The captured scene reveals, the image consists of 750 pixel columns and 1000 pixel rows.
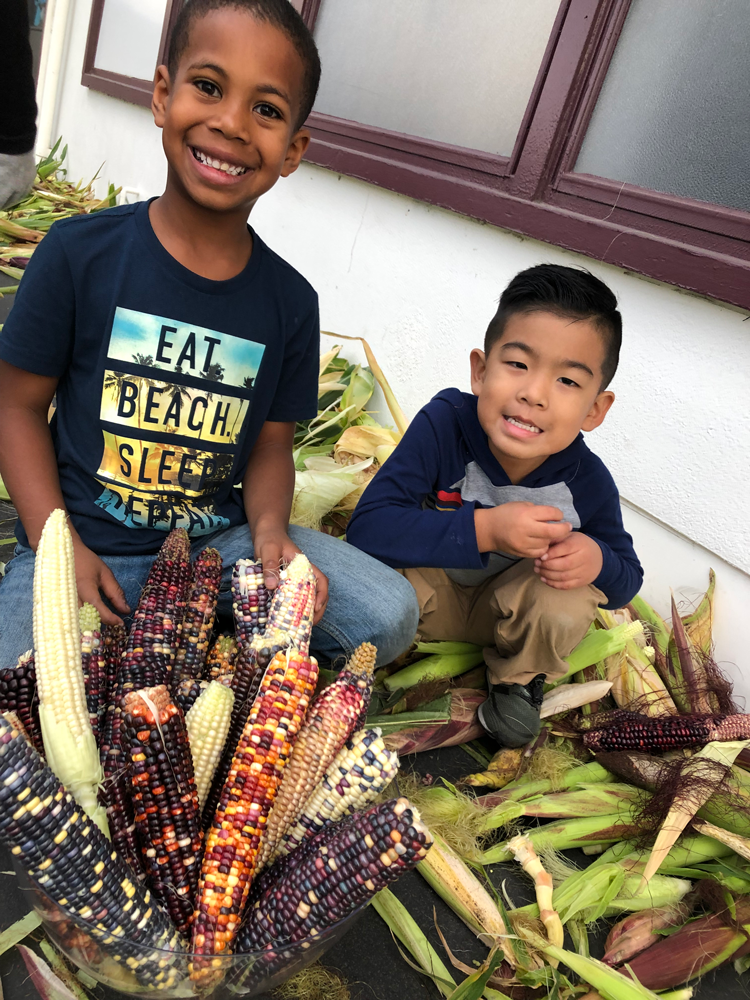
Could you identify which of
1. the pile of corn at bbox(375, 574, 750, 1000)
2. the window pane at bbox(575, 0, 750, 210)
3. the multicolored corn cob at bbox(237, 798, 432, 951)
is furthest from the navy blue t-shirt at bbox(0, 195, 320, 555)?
the window pane at bbox(575, 0, 750, 210)

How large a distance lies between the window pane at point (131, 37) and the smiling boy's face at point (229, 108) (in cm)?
540

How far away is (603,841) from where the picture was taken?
1.76 meters

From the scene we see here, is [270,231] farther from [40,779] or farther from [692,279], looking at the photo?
[40,779]

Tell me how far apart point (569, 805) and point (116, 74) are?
7230mm

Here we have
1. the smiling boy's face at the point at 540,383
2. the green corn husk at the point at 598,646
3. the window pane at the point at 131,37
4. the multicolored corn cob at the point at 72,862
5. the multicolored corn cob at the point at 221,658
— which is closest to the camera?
the multicolored corn cob at the point at 72,862

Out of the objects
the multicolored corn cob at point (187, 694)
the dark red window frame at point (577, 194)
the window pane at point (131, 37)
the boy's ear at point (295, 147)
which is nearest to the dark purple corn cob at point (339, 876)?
the multicolored corn cob at point (187, 694)

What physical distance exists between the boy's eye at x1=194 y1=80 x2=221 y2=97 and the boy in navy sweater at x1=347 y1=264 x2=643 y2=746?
86 centimetres

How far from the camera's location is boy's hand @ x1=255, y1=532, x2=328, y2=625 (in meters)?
1.64

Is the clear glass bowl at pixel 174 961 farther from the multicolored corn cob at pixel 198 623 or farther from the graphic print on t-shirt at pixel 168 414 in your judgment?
the graphic print on t-shirt at pixel 168 414

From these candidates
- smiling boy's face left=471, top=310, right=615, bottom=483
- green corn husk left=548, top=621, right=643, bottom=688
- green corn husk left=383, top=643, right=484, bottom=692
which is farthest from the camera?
green corn husk left=548, top=621, right=643, bottom=688

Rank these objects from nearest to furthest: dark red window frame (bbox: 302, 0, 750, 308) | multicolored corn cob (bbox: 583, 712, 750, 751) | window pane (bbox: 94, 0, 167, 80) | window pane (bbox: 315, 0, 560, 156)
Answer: multicolored corn cob (bbox: 583, 712, 750, 751) < dark red window frame (bbox: 302, 0, 750, 308) < window pane (bbox: 315, 0, 560, 156) < window pane (bbox: 94, 0, 167, 80)

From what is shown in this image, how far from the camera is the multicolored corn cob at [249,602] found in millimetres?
1526

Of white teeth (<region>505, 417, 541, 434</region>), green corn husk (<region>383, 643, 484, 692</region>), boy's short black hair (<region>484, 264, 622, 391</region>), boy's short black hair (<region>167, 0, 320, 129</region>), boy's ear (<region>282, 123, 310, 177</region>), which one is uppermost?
boy's short black hair (<region>167, 0, 320, 129</region>)

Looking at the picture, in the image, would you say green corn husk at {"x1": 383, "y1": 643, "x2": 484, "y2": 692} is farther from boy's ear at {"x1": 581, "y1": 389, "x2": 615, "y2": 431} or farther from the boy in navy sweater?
boy's ear at {"x1": 581, "y1": 389, "x2": 615, "y2": 431}
